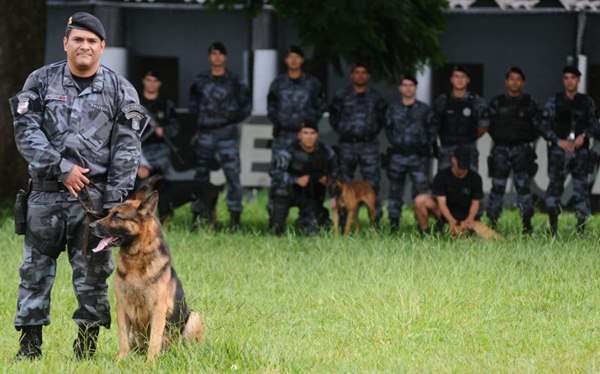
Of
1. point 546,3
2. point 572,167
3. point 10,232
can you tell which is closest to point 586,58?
point 546,3

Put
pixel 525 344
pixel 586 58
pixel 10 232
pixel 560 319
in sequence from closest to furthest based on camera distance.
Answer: pixel 525 344 < pixel 560 319 < pixel 10 232 < pixel 586 58

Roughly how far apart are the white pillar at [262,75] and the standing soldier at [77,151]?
14801 mm

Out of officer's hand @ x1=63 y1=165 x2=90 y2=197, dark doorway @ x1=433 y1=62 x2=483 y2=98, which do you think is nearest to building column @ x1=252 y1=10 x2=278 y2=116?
dark doorway @ x1=433 y1=62 x2=483 y2=98

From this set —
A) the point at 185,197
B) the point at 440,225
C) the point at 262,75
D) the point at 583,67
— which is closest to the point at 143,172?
the point at 185,197

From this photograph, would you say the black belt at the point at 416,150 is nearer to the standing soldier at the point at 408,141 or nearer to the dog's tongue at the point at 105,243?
the standing soldier at the point at 408,141

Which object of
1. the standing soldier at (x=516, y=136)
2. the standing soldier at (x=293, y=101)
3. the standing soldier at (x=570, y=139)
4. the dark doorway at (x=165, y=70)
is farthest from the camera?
the dark doorway at (x=165, y=70)

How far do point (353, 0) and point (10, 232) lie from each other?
4.60 meters

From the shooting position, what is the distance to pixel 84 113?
7594mm

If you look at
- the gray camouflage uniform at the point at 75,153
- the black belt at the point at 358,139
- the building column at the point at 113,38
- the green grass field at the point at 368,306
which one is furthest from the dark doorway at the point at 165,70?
the gray camouflage uniform at the point at 75,153

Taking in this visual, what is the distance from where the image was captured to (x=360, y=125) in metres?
16.1

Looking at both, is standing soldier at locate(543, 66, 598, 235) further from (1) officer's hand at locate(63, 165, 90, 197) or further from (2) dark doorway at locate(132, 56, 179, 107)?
(2) dark doorway at locate(132, 56, 179, 107)

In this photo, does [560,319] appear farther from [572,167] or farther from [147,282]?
[572,167]

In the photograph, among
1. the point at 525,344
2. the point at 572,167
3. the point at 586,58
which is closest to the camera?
the point at 525,344

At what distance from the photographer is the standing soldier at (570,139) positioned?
1550cm
